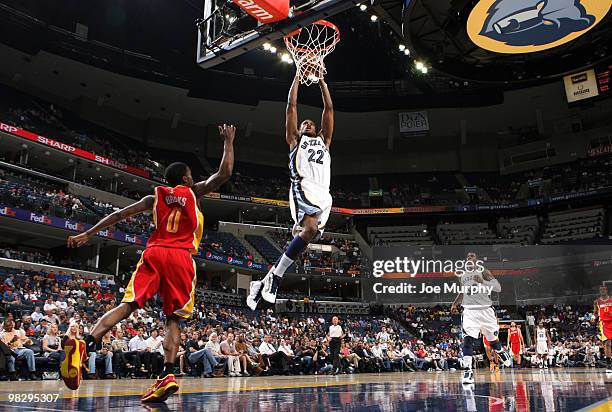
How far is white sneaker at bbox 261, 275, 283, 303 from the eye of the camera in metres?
5.60

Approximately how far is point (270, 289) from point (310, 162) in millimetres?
1414

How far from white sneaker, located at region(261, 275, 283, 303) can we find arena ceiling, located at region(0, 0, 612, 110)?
12671 mm

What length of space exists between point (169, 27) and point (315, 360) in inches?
893

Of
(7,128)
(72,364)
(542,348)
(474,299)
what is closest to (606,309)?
(474,299)

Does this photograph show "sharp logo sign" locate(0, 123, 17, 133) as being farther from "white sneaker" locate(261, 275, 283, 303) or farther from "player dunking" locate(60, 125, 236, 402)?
"player dunking" locate(60, 125, 236, 402)

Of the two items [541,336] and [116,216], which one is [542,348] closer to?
[541,336]

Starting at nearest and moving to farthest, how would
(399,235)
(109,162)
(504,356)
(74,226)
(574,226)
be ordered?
1. (504,356)
2. (74,226)
3. (109,162)
4. (574,226)
5. (399,235)

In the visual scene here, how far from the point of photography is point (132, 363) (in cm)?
1194

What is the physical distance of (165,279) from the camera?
Answer: 422 cm

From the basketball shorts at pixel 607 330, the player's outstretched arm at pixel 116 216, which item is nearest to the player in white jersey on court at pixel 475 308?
the basketball shorts at pixel 607 330

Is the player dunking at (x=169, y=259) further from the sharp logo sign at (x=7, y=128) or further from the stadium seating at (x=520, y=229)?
the stadium seating at (x=520, y=229)

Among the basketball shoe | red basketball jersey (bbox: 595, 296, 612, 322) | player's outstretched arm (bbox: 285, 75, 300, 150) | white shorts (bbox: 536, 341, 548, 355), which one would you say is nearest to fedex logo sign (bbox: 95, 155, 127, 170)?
the basketball shoe

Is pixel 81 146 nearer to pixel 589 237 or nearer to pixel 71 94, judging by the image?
pixel 71 94

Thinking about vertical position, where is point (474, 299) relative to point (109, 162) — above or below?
below
